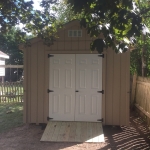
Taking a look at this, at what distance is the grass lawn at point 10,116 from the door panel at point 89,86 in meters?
2.23

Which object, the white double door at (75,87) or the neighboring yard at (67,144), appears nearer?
the neighboring yard at (67,144)

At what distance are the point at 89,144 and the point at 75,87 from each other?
209 cm

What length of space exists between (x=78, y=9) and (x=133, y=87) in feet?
24.9

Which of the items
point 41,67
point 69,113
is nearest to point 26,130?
point 69,113

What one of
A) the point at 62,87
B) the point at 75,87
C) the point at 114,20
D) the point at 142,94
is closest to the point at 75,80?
the point at 75,87

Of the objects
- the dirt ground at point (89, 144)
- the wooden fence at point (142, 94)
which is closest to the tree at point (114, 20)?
the dirt ground at point (89, 144)

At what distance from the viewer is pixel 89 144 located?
19.5ft

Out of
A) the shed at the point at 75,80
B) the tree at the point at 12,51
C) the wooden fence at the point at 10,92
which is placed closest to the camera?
the shed at the point at 75,80

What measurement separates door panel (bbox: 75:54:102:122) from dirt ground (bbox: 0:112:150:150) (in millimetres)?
716

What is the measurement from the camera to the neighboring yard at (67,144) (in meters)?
5.78

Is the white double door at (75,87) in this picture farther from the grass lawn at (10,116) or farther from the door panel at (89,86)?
the grass lawn at (10,116)

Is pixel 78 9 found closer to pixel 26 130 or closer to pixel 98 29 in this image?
pixel 98 29

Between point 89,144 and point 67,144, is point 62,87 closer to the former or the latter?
point 67,144

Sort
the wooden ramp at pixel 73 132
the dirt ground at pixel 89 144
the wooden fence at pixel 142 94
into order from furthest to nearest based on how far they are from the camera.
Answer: the wooden fence at pixel 142 94
the wooden ramp at pixel 73 132
the dirt ground at pixel 89 144
